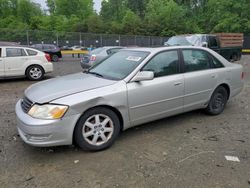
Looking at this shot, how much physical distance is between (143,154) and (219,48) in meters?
12.6

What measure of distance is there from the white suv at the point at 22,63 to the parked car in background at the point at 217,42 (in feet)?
18.9

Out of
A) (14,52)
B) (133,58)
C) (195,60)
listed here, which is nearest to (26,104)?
(133,58)

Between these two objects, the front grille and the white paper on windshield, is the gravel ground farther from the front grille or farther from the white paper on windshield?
the white paper on windshield

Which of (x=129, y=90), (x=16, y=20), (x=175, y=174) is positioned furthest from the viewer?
(x=16, y=20)

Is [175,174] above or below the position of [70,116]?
below

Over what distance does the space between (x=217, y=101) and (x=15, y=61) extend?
7.37m

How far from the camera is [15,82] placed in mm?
9570

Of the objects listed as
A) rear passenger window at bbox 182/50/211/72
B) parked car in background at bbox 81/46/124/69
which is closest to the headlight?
rear passenger window at bbox 182/50/211/72

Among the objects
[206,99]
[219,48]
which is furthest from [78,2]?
[206,99]

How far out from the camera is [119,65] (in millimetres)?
4438

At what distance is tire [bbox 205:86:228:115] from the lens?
Answer: 203 inches

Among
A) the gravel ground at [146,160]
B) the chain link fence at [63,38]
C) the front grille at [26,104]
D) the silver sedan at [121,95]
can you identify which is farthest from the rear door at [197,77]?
the chain link fence at [63,38]

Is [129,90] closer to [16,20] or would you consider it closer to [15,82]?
[15,82]

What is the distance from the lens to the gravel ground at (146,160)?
2992 millimetres
